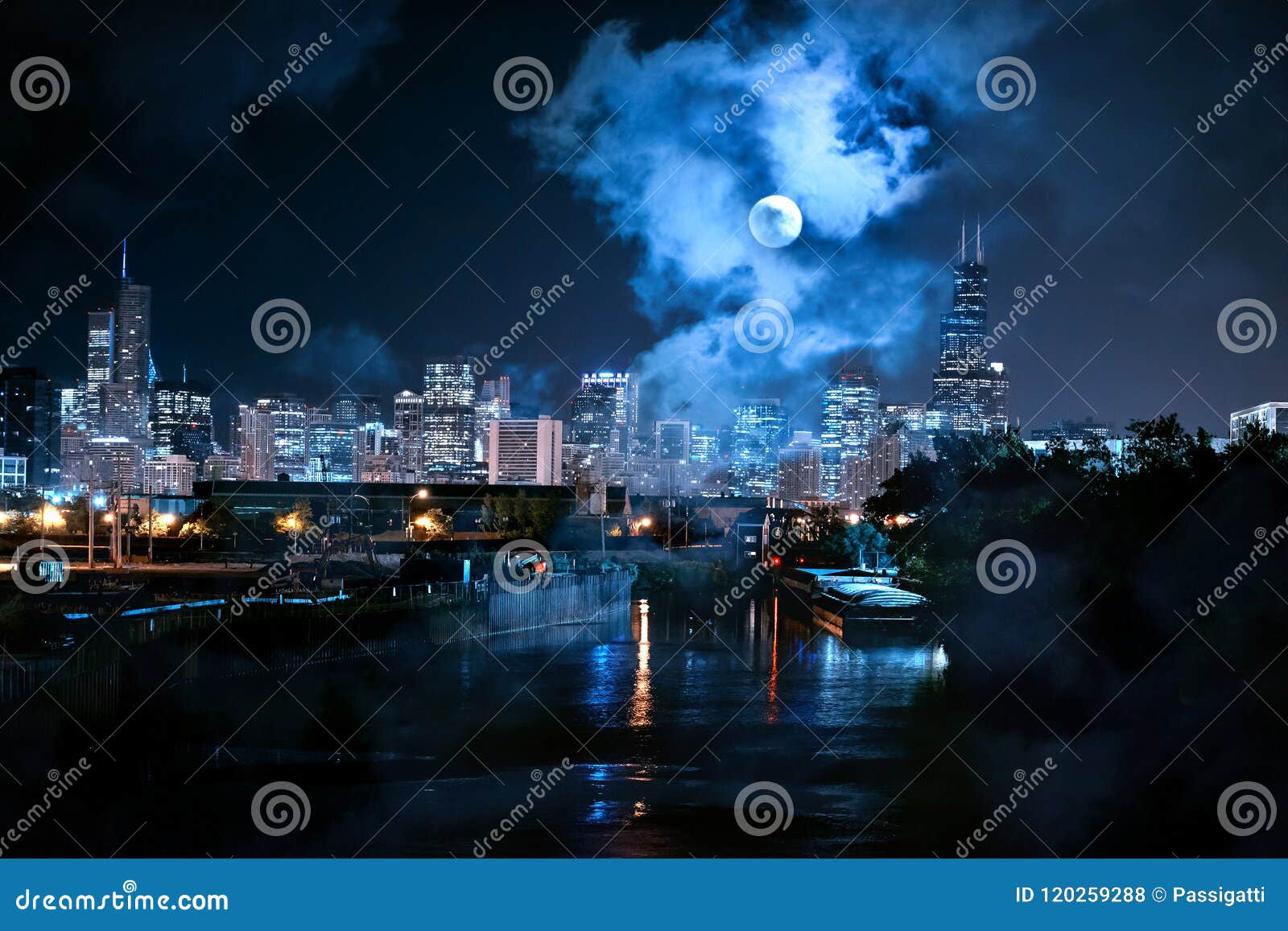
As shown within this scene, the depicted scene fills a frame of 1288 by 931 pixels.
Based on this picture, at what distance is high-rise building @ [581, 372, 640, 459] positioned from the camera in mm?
70938

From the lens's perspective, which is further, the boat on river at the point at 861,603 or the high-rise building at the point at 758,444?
the high-rise building at the point at 758,444

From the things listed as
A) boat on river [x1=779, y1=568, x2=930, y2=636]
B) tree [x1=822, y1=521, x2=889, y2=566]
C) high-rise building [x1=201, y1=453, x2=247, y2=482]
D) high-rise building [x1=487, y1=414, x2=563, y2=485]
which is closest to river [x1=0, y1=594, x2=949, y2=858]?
boat on river [x1=779, y1=568, x2=930, y2=636]

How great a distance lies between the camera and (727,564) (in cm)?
3525

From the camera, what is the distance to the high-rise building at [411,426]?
9469 centimetres

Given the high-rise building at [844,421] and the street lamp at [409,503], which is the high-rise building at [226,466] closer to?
the high-rise building at [844,421]

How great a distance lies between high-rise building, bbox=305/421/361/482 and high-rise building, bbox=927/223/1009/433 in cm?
4889

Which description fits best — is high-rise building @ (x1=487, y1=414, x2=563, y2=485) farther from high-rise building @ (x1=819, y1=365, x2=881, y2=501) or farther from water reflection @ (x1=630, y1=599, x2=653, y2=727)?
water reflection @ (x1=630, y1=599, x2=653, y2=727)

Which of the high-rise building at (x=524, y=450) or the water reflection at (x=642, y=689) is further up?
the high-rise building at (x=524, y=450)

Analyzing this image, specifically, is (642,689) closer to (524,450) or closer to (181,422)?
(524,450)

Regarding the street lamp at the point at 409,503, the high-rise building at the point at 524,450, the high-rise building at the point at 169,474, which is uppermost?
the high-rise building at the point at 524,450

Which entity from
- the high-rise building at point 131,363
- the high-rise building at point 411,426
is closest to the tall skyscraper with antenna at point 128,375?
the high-rise building at point 131,363

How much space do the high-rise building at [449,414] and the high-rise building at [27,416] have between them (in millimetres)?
25440

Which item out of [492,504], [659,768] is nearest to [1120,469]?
[659,768]

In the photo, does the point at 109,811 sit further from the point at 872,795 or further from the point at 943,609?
the point at 943,609
